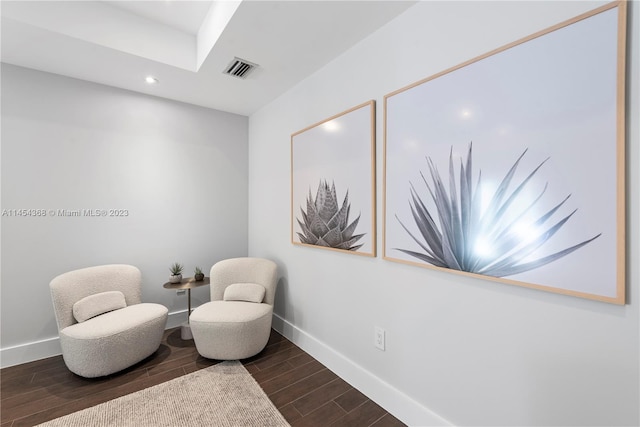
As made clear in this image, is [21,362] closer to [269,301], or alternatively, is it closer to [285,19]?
[269,301]

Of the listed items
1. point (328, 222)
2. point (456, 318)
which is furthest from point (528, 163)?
point (328, 222)

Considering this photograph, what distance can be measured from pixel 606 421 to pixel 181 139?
3.69 meters

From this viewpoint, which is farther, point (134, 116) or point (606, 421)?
point (134, 116)

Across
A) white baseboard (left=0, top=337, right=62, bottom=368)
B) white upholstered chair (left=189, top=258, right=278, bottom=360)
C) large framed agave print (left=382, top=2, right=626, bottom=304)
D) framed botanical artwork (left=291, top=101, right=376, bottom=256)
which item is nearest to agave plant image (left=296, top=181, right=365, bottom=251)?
framed botanical artwork (left=291, top=101, right=376, bottom=256)

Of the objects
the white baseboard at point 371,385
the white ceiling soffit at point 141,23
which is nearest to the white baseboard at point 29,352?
the white baseboard at point 371,385

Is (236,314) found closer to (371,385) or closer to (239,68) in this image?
(371,385)

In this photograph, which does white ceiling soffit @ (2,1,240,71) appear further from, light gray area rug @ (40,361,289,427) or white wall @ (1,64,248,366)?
light gray area rug @ (40,361,289,427)

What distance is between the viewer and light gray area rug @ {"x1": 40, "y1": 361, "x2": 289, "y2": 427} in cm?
161

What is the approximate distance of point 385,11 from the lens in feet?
5.34

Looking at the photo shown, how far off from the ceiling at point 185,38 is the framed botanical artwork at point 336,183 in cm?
52

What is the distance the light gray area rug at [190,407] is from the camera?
1.61 meters

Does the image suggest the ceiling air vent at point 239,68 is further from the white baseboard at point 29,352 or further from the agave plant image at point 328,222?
the white baseboard at point 29,352

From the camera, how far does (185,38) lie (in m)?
2.36

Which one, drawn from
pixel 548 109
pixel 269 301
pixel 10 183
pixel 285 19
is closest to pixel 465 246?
pixel 548 109
